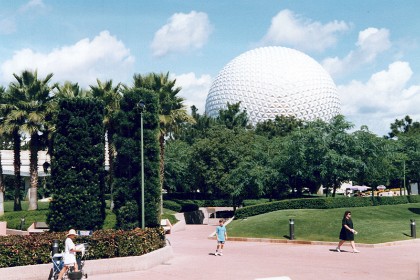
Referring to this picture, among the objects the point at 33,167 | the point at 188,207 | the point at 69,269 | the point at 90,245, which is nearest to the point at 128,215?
the point at 90,245

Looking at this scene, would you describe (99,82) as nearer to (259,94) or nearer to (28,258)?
(28,258)

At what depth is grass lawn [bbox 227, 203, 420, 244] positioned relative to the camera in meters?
24.7

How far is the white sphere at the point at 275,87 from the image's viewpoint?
78.4m

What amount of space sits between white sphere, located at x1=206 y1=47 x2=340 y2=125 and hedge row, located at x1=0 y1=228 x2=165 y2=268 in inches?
2399

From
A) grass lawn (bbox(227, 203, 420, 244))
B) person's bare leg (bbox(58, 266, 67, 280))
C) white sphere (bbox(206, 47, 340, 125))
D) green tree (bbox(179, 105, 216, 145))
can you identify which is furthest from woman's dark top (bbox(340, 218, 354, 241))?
white sphere (bbox(206, 47, 340, 125))

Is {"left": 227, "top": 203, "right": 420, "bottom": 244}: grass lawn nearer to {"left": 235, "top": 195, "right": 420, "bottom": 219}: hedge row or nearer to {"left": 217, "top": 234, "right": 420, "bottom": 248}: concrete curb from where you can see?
{"left": 217, "top": 234, "right": 420, "bottom": 248}: concrete curb

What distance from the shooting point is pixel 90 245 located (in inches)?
641

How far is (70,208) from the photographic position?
69.9 feet

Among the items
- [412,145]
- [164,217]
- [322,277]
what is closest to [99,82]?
[164,217]

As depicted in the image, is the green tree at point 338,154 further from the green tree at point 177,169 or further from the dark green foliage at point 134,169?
the green tree at point 177,169

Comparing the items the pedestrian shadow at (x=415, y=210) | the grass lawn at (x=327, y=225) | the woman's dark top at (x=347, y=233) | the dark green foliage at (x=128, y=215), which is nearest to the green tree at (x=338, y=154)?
the grass lawn at (x=327, y=225)

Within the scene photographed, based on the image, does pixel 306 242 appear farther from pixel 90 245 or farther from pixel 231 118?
pixel 231 118

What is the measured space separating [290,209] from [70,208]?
1686 cm

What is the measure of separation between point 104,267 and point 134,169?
7.98m
